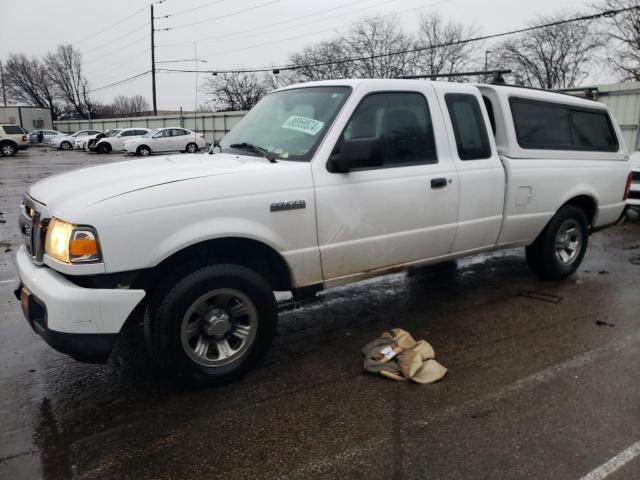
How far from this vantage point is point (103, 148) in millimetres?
34438

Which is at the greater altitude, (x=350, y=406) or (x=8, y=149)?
(x=8, y=149)

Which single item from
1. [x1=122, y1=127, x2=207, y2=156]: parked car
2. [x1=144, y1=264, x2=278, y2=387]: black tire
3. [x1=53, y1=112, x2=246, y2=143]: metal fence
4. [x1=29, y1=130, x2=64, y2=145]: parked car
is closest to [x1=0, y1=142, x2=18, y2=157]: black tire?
[x1=122, y1=127, x2=207, y2=156]: parked car

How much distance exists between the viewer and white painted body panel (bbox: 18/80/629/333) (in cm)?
299

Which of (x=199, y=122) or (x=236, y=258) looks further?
(x=199, y=122)

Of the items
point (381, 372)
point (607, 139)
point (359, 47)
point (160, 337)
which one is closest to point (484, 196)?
point (381, 372)

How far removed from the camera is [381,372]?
142 inches

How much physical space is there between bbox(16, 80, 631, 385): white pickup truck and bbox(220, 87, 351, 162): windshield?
2cm

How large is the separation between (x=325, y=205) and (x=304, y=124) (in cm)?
71

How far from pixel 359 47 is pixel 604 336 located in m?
44.2

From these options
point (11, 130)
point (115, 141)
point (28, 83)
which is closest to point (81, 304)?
point (11, 130)

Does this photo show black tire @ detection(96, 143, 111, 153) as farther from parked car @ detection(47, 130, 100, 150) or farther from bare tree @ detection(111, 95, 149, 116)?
bare tree @ detection(111, 95, 149, 116)

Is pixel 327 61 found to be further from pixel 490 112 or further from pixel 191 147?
pixel 490 112

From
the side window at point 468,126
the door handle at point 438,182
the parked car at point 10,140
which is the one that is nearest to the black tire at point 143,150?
the parked car at point 10,140

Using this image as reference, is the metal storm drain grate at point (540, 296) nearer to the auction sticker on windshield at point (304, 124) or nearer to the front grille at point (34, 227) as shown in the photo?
the auction sticker on windshield at point (304, 124)
